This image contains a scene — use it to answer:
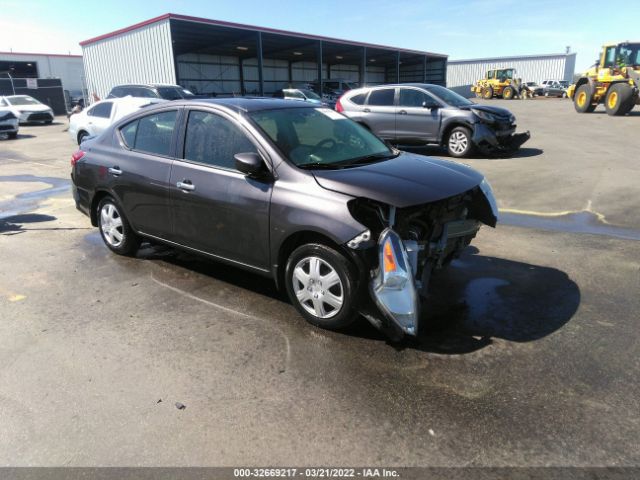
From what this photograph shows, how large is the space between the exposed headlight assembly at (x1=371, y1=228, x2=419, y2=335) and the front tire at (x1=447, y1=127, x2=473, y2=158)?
9.13 meters

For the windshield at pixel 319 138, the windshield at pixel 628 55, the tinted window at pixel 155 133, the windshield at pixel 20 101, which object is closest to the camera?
the windshield at pixel 319 138

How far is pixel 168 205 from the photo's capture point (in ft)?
14.8

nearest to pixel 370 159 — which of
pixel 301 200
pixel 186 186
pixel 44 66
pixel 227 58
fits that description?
pixel 301 200

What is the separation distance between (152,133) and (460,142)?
8.65m

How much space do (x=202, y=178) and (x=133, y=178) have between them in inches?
40.7

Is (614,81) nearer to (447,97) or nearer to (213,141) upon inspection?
(447,97)

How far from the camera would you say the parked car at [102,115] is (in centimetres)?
1208

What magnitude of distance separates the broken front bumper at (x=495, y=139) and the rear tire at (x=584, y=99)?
1376 cm

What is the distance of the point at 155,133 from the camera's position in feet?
15.7

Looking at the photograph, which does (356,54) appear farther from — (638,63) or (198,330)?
(198,330)

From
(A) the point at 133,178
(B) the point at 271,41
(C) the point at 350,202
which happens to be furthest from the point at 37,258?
(B) the point at 271,41

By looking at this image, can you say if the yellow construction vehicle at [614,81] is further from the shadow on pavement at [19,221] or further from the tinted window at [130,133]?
the shadow on pavement at [19,221]

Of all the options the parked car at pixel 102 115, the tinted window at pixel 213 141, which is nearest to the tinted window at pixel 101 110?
the parked car at pixel 102 115

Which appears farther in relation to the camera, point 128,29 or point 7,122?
point 128,29
